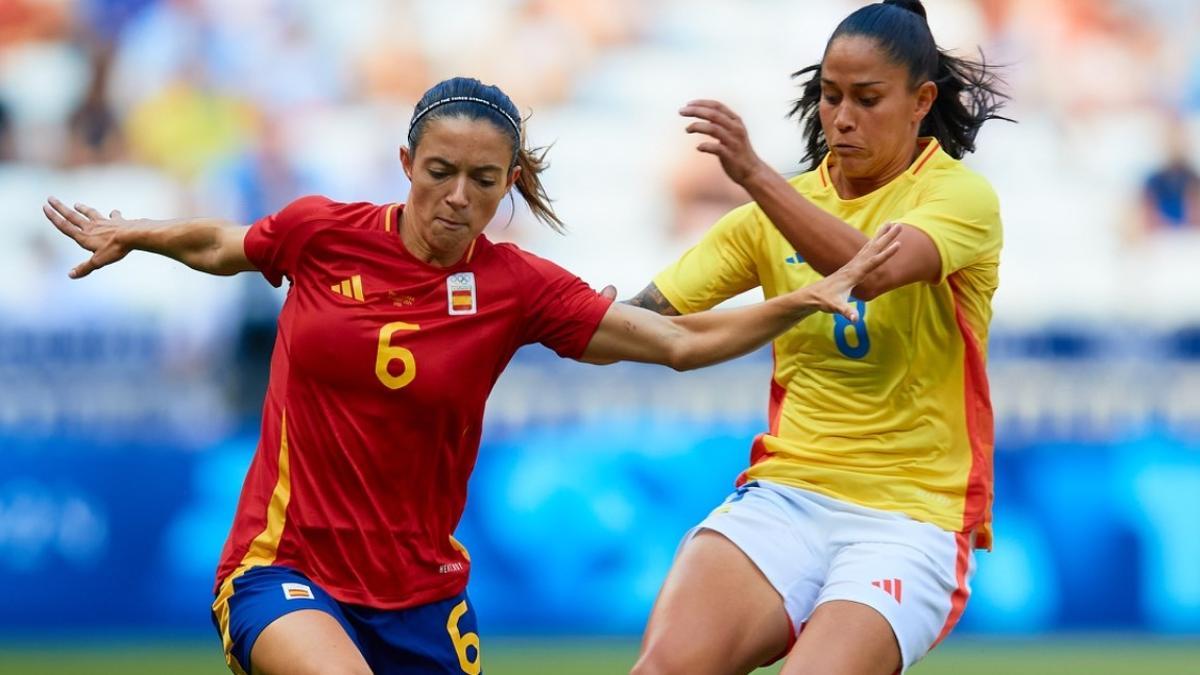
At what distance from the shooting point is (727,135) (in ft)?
18.3

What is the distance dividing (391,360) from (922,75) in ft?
6.23

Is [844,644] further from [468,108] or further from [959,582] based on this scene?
[468,108]

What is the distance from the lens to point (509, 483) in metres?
12.2

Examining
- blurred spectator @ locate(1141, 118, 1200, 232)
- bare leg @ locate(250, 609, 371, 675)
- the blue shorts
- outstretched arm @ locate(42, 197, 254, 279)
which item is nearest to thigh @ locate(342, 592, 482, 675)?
the blue shorts

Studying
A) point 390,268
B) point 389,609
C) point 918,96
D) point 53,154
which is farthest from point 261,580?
point 53,154

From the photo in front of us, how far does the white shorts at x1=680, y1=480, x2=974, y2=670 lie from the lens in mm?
5703

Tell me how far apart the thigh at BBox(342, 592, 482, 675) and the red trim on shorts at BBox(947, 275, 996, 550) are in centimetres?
160

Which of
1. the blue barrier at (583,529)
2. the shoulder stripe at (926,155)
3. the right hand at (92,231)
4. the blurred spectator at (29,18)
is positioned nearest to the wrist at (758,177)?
the shoulder stripe at (926,155)

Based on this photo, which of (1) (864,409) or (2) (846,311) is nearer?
(2) (846,311)

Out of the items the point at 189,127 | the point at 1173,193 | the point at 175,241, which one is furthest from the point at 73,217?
the point at 1173,193

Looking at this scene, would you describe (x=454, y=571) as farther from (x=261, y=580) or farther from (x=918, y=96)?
(x=918, y=96)

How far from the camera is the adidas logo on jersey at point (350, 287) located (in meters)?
5.59

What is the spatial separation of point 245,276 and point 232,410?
1.21 meters

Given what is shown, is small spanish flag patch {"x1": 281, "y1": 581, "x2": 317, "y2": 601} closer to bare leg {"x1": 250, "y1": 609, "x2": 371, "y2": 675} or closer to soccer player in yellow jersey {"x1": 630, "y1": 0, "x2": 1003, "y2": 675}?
bare leg {"x1": 250, "y1": 609, "x2": 371, "y2": 675}
